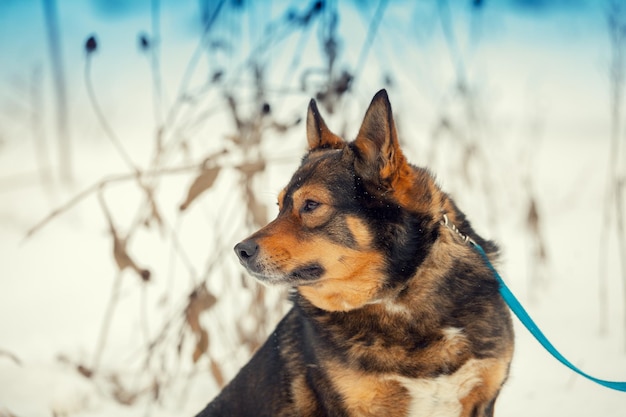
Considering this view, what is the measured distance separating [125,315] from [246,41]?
3.60m

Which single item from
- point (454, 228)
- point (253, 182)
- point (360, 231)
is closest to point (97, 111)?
point (253, 182)

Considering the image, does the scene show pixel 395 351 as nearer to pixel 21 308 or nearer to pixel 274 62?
pixel 274 62

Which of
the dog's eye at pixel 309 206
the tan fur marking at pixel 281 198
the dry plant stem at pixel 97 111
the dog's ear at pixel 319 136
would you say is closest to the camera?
the dog's eye at pixel 309 206

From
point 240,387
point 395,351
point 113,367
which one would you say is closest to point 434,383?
point 395,351

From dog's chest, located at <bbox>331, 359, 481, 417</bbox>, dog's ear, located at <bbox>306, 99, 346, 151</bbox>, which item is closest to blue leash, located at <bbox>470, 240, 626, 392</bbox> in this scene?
dog's chest, located at <bbox>331, 359, 481, 417</bbox>

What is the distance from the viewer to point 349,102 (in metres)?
5.05

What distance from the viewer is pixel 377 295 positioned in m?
2.85

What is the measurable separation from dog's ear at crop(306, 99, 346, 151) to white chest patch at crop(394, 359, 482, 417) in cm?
135

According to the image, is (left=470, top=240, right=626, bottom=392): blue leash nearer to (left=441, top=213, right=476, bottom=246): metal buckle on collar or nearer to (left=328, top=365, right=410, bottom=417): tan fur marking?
(left=441, top=213, right=476, bottom=246): metal buckle on collar

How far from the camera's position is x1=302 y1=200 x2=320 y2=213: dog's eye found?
2904 mm

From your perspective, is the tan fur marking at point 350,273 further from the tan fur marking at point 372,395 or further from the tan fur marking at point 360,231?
the tan fur marking at point 372,395

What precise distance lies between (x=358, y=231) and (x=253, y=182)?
204 centimetres

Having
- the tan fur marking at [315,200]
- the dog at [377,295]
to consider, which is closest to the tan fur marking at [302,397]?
the dog at [377,295]

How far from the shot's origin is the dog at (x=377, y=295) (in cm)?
272
